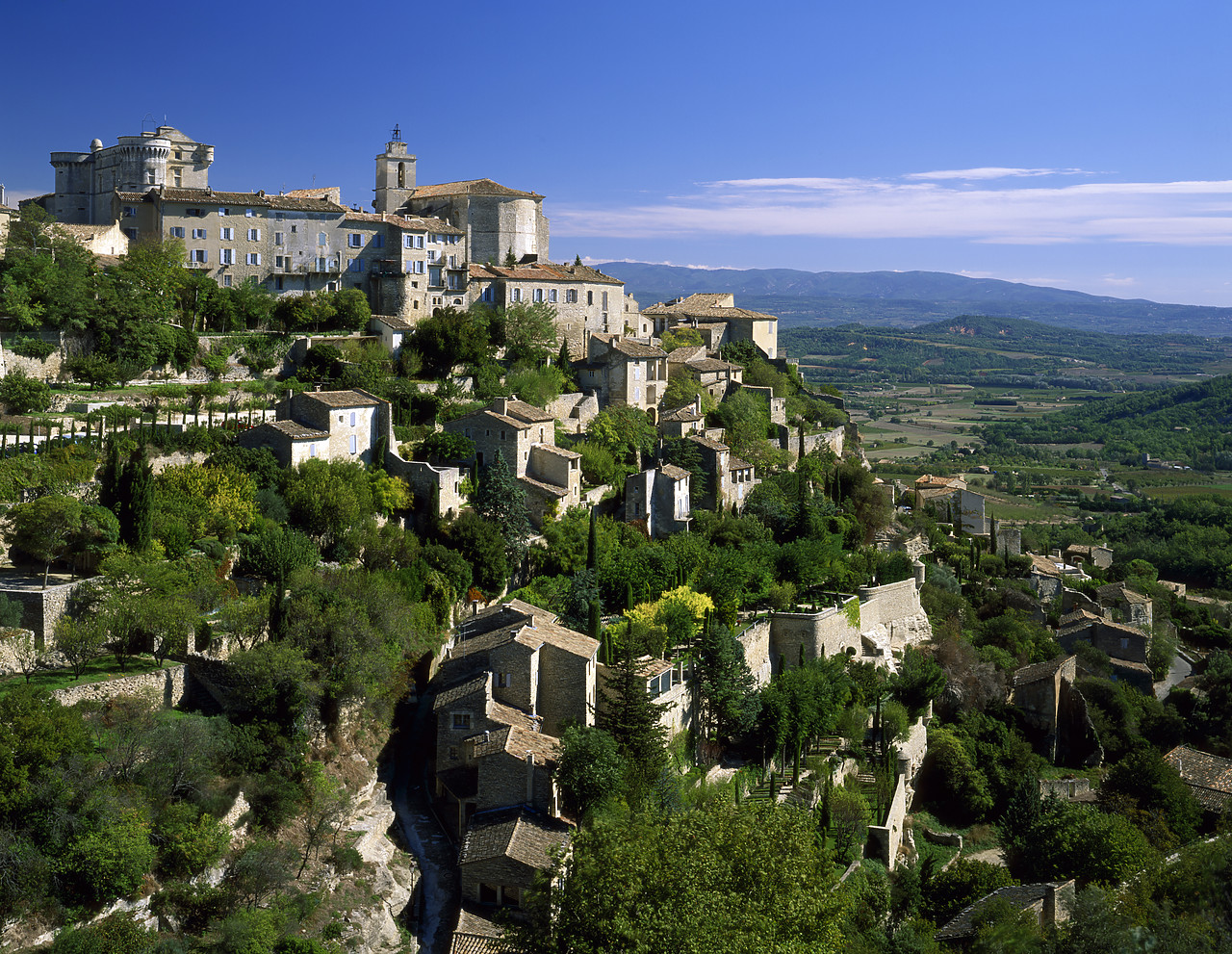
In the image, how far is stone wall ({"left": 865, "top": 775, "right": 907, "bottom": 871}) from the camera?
3112 centimetres

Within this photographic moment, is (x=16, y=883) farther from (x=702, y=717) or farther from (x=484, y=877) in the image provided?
(x=702, y=717)

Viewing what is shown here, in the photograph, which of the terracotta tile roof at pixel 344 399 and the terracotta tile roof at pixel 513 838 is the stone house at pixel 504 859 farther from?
the terracotta tile roof at pixel 344 399

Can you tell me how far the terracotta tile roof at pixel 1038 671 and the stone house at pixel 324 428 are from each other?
24259 millimetres

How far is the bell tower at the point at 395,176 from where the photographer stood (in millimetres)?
58906

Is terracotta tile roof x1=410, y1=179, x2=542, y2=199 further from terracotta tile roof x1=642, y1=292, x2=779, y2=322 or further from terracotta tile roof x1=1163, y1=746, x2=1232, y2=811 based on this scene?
terracotta tile roof x1=1163, y1=746, x2=1232, y2=811

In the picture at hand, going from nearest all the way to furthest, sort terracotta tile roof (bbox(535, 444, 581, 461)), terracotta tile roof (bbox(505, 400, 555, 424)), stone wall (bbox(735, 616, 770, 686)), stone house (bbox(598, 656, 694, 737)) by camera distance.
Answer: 1. stone house (bbox(598, 656, 694, 737))
2. stone wall (bbox(735, 616, 770, 686))
3. terracotta tile roof (bbox(535, 444, 581, 461))
4. terracotta tile roof (bbox(505, 400, 555, 424))

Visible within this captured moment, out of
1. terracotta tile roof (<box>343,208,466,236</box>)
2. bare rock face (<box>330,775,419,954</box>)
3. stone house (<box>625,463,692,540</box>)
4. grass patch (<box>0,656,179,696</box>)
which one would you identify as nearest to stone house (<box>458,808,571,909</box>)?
bare rock face (<box>330,775,419,954</box>)

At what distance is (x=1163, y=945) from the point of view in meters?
21.5

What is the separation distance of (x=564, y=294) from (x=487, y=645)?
26648 millimetres

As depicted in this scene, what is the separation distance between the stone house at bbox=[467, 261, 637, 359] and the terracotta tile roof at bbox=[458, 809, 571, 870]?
27.7 metres

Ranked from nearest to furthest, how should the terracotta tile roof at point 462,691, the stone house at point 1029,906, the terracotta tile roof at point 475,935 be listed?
the terracotta tile roof at point 475,935
the stone house at point 1029,906
the terracotta tile roof at point 462,691

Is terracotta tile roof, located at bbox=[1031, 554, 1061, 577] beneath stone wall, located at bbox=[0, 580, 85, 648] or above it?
beneath

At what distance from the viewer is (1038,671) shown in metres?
41.8

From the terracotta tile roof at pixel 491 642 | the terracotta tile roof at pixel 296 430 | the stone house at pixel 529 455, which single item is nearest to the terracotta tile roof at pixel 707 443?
the stone house at pixel 529 455
